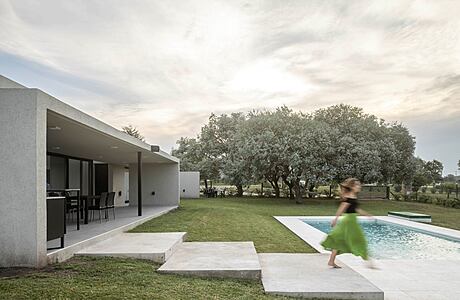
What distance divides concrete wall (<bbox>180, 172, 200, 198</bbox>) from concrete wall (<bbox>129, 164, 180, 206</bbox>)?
9400mm

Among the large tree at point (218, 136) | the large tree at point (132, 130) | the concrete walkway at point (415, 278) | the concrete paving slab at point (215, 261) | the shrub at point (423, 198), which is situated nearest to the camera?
the concrete walkway at point (415, 278)

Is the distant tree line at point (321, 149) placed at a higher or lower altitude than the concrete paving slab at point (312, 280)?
higher

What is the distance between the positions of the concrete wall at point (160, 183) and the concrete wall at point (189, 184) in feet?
30.8

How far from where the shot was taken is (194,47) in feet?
39.4

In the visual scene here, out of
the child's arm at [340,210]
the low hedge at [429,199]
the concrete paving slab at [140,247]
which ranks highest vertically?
the child's arm at [340,210]

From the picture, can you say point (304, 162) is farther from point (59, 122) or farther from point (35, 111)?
point (35, 111)

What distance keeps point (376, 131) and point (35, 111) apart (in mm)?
24759

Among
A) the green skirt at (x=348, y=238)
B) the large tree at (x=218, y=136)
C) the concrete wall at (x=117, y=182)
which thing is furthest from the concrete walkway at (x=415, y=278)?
the large tree at (x=218, y=136)

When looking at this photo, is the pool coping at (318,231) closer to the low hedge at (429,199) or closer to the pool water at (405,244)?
the pool water at (405,244)

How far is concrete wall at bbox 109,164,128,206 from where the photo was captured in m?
20.1

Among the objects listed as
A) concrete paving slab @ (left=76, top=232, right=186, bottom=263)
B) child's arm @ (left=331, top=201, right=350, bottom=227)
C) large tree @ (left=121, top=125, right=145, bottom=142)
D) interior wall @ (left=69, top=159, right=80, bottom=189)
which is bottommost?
concrete paving slab @ (left=76, top=232, right=186, bottom=263)

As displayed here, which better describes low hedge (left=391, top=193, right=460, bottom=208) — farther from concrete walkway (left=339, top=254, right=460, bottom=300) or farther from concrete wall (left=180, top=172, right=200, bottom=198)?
concrete walkway (left=339, top=254, right=460, bottom=300)

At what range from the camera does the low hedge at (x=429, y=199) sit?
2208 cm

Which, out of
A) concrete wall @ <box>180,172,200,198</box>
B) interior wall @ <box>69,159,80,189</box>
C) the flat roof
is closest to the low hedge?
concrete wall @ <box>180,172,200,198</box>
